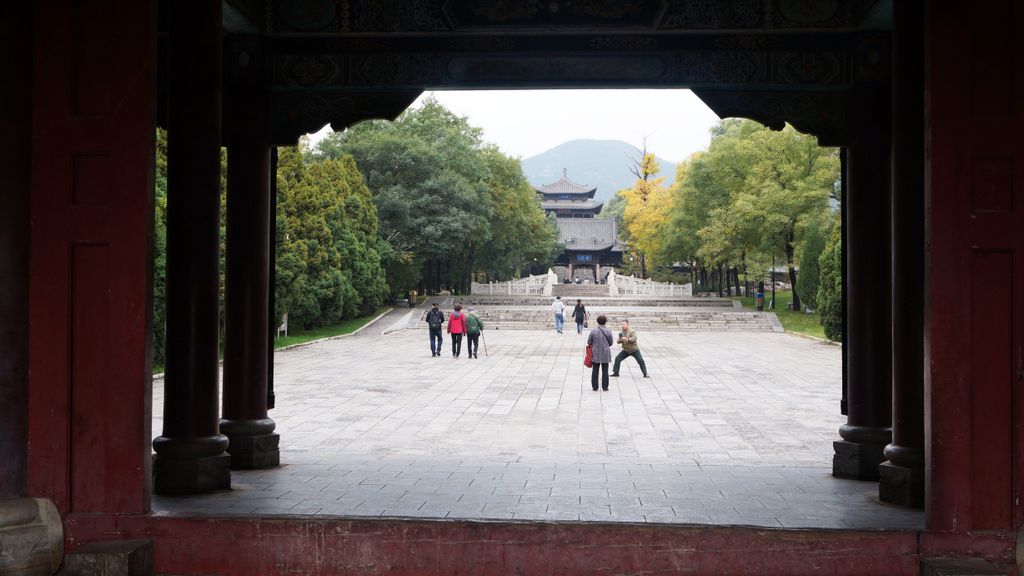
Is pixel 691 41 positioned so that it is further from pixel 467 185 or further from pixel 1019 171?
pixel 467 185

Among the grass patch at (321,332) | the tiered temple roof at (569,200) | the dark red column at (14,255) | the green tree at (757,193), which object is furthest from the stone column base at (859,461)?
the tiered temple roof at (569,200)

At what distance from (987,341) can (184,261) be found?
187 inches

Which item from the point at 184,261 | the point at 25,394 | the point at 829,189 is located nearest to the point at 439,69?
the point at 184,261

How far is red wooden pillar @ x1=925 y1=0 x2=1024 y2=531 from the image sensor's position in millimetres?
4461

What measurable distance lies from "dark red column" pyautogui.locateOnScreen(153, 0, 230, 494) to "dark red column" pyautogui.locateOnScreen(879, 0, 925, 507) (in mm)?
4333

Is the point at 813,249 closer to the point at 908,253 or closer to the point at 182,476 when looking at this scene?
the point at 908,253

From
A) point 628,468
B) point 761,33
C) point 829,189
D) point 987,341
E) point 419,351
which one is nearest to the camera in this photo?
point 987,341

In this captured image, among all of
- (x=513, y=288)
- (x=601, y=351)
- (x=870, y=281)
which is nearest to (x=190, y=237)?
(x=870, y=281)

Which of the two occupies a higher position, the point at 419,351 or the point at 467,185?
the point at 467,185

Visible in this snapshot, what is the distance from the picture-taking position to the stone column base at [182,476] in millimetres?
5863

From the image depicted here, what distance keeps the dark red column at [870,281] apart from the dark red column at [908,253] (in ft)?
3.84

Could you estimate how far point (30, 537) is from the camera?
15.1ft

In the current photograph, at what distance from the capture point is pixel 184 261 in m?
5.95

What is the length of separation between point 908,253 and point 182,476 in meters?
4.81
